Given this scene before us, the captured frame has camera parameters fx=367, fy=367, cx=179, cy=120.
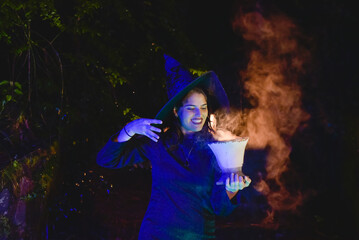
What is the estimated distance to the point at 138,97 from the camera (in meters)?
7.01

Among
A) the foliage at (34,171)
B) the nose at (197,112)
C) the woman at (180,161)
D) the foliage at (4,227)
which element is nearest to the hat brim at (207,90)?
the woman at (180,161)

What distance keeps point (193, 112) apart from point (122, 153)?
682mm

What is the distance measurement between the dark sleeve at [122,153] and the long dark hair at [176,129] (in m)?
0.21

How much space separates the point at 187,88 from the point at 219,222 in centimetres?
654

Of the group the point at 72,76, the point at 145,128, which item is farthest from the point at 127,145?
the point at 72,76

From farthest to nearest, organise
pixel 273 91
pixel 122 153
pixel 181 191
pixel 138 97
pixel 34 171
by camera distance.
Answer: pixel 273 91
pixel 138 97
pixel 34 171
pixel 122 153
pixel 181 191

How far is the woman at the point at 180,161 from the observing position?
2.78 metres

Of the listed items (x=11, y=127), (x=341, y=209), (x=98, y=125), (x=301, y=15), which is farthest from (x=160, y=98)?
(x=341, y=209)

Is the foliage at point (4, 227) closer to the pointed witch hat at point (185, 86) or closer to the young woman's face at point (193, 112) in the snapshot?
the pointed witch hat at point (185, 86)

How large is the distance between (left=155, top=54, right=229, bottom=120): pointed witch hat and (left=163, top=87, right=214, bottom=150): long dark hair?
0.05 metres

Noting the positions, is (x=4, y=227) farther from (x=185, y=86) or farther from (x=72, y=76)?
(x=185, y=86)

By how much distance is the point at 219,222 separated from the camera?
887 cm

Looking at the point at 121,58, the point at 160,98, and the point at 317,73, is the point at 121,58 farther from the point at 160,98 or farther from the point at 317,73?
the point at 317,73

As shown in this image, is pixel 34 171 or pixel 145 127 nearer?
pixel 145 127
